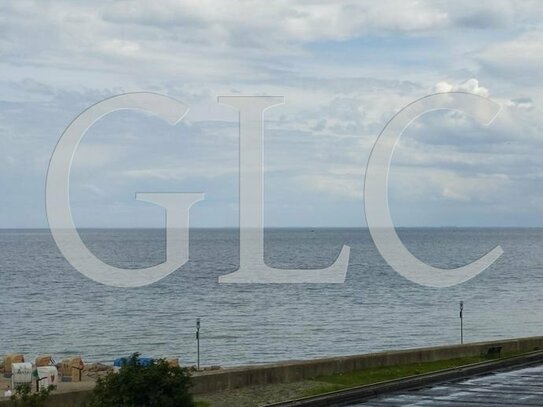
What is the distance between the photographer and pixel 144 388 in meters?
21.2

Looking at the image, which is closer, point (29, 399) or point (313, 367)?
point (29, 399)

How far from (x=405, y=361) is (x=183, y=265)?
128864mm

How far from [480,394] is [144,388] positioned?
35.0 feet

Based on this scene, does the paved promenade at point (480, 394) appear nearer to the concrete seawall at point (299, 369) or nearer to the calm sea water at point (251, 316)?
the concrete seawall at point (299, 369)

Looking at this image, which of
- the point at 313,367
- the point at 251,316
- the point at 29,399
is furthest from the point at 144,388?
the point at 251,316

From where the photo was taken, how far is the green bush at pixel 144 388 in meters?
21.2

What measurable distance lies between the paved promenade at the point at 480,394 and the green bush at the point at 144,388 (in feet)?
22.7

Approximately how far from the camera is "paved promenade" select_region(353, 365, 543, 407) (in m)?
26.5

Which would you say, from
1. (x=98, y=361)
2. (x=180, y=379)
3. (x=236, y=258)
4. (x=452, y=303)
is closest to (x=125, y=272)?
(x=236, y=258)

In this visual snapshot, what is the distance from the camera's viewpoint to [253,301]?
92188 millimetres

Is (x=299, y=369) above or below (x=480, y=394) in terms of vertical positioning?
above

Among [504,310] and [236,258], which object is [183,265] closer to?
[236,258]

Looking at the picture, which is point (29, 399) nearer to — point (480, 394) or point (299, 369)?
point (299, 369)

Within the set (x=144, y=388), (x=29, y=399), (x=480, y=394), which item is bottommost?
(x=480, y=394)
